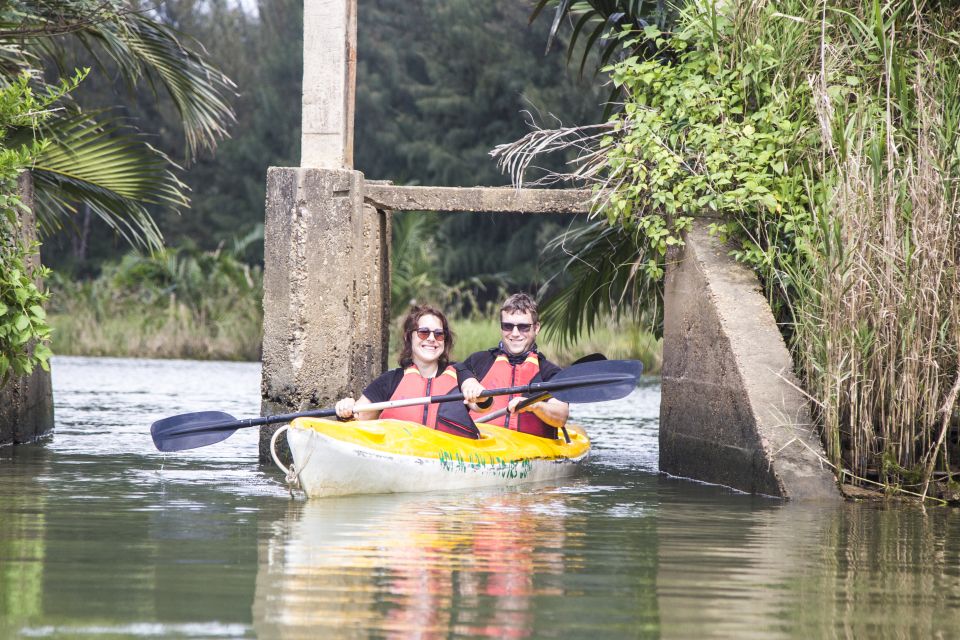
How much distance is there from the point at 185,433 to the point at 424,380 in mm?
1599

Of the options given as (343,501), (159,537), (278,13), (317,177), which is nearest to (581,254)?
(317,177)

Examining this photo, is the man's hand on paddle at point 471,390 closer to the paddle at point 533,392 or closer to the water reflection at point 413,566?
the paddle at point 533,392

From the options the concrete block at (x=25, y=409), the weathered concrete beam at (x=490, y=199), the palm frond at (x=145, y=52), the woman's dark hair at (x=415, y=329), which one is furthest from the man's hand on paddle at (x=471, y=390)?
the concrete block at (x=25, y=409)

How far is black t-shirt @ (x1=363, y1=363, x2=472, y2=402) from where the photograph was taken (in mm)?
8789

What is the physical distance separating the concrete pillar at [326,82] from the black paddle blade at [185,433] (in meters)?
1.96

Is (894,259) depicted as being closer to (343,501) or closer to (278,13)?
(343,501)

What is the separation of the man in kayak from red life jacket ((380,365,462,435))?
27.7 inches

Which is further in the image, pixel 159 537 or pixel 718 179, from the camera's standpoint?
pixel 718 179

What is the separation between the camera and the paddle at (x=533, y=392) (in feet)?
29.2

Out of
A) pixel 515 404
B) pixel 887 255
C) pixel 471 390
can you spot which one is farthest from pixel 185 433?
pixel 887 255

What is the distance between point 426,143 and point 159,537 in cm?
3159

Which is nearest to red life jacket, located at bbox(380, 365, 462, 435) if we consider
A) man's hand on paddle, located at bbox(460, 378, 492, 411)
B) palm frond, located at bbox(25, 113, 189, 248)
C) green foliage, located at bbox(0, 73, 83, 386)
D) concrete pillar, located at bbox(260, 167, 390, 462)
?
man's hand on paddle, located at bbox(460, 378, 492, 411)

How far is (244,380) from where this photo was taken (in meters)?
19.7

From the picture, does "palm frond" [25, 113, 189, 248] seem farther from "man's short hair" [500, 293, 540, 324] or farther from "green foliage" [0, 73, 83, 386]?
"man's short hair" [500, 293, 540, 324]
